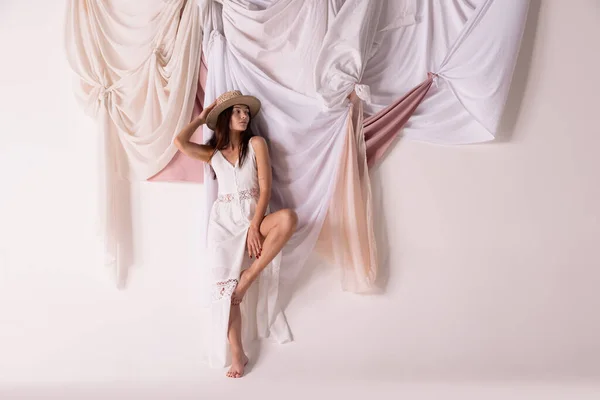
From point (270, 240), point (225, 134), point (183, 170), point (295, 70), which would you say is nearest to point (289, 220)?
point (270, 240)

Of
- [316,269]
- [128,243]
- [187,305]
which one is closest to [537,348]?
[316,269]

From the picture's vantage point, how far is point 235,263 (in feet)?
7.20

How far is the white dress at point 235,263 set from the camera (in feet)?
7.15

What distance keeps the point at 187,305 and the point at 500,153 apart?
1543 millimetres

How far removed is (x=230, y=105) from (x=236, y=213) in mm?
459

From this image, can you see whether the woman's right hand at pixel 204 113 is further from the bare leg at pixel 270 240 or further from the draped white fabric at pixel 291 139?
the bare leg at pixel 270 240

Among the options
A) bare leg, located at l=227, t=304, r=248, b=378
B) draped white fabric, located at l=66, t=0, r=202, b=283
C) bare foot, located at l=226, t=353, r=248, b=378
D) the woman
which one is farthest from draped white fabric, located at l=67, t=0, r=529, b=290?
bare foot, located at l=226, t=353, r=248, b=378

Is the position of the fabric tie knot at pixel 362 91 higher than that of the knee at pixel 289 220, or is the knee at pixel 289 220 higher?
the fabric tie knot at pixel 362 91

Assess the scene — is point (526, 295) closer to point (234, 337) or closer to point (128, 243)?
point (234, 337)

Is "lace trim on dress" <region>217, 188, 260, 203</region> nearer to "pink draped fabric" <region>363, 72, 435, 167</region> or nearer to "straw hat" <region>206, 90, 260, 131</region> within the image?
"straw hat" <region>206, 90, 260, 131</region>

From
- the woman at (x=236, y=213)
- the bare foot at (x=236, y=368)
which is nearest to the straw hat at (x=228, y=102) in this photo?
the woman at (x=236, y=213)

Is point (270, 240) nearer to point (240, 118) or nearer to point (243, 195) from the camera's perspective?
point (243, 195)

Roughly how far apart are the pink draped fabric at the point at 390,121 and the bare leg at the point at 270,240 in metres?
0.49

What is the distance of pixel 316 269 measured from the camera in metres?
2.33
